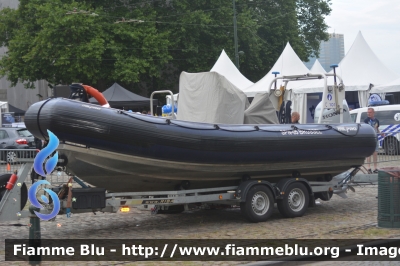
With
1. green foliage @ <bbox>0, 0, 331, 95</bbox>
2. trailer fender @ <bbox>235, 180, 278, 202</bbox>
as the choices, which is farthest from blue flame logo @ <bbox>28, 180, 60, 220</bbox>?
green foliage @ <bbox>0, 0, 331, 95</bbox>

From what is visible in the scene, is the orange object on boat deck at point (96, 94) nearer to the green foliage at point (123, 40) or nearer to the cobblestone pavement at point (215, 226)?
the cobblestone pavement at point (215, 226)

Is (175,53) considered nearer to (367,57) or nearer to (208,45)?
(208,45)

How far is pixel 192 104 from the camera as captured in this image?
13031mm

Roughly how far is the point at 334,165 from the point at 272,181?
1.29 meters

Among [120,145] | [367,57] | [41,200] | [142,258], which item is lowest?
[142,258]

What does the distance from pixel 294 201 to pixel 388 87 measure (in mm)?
18806

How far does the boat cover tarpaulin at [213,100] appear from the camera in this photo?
12.6 metres

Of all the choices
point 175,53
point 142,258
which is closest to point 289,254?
point 142,258

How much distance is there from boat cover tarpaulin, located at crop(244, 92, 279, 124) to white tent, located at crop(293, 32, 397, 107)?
55.5ft

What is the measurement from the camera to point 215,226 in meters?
11.7

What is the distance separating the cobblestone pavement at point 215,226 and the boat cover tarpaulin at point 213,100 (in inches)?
74.4

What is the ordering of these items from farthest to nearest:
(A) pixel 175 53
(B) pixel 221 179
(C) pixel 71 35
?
(A) pixel 175 53 < (C) pixel 71 35 < (B) pixel 221 179

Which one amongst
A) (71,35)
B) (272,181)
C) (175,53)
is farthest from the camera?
(175,53)

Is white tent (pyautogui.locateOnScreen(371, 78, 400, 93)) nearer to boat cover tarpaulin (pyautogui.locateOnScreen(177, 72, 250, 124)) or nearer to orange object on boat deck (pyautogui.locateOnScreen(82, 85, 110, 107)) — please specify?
boat cover tarpaulin (pyautogui.locateOnScreen(177, 72, 250, 124))
